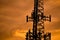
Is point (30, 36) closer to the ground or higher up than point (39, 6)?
closer to the ground

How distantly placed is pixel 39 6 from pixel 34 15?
2360 millimetres

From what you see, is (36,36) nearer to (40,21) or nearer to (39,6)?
(40,21)

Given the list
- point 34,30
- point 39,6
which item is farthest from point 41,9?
point 34,30

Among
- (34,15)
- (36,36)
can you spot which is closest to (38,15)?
(34,15)

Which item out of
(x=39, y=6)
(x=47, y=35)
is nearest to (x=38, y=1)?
(x=39, y=6)

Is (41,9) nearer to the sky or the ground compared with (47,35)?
nearer to the sky

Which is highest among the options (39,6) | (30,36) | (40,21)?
(39,6)

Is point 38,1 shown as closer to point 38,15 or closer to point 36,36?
point 38,15

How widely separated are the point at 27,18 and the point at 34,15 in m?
1.43

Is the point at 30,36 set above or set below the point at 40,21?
below

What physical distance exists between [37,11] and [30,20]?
2152mm

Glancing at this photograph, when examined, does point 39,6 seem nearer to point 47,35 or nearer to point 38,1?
point 38,1

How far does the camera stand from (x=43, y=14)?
46.5 m

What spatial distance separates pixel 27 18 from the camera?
149 ft
